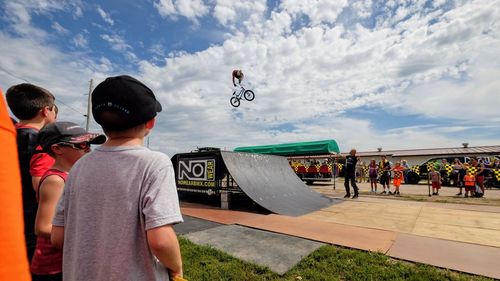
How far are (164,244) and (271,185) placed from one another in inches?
333

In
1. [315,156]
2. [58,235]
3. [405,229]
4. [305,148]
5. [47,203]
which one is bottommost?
[405,229]

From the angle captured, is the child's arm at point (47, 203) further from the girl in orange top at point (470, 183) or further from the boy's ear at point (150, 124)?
the girl in orange top at point (470, 183)

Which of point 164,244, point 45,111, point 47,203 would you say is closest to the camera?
point 164,244

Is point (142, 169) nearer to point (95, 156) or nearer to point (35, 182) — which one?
point (95, 156)

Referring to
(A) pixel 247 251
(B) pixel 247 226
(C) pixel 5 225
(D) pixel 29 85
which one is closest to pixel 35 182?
(D) pixel 29 85

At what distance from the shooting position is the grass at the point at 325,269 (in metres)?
3.46

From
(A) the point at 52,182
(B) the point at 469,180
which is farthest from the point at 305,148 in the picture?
(A) the point at 52,182

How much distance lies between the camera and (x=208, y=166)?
9031 millimetres

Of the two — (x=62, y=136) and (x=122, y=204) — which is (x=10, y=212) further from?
(x=62, y=136)

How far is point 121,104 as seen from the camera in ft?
4.33

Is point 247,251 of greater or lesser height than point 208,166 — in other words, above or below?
below

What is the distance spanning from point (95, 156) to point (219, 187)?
754 centimetres

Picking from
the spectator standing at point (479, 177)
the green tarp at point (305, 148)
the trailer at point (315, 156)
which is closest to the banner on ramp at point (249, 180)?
the spectator standing at point (479, 177)

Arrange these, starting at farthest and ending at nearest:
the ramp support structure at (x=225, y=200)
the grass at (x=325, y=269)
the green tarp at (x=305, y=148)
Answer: the green tarp at (x=305, y=148)
the ramp support structure at (x=225, y=200)
the grass at (x=325, y=269)
